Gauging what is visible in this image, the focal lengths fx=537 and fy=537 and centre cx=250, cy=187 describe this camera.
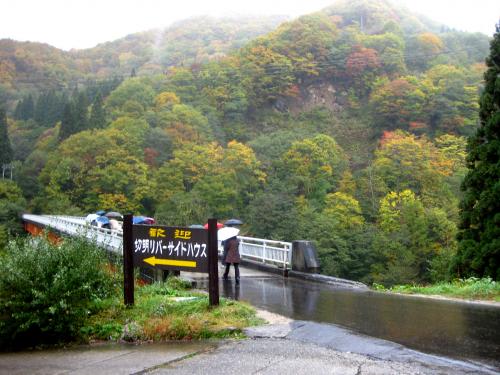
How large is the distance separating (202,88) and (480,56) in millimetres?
49966

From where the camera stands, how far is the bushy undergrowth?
282 inches

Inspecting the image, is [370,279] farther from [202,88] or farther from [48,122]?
[48,122]

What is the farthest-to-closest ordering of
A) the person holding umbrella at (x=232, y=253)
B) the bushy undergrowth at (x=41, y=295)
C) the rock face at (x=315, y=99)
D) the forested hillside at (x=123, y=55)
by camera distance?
the forested hillside at (x=123, y=55)
the rock face at (x=315, y=99)
the person holding umbrella at (x=232, y=253)
the bushy undergrowth at (x=41, y=295)

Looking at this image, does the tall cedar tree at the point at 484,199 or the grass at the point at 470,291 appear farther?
the tall cedar tree at the point at 484,199

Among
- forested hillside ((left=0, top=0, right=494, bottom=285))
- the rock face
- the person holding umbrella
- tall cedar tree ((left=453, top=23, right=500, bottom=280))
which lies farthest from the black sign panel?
the rock face

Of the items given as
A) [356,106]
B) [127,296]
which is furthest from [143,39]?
[127,296]

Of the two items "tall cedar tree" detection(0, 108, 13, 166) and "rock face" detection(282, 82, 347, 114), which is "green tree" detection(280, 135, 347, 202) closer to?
"rock face" detection(282, 82, 347, 114)

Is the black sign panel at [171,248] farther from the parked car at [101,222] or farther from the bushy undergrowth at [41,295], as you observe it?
the parked car at [101,222]

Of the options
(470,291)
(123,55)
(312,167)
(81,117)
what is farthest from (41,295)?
(123,55)

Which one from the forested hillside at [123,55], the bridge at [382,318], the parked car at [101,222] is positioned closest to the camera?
the bridge at [382,318]

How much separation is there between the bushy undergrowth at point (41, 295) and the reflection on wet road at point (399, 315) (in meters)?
3.36

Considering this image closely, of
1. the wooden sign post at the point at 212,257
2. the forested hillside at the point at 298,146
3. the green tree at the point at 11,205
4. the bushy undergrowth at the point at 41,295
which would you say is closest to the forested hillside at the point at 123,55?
the forested hillside at the point at 298,146

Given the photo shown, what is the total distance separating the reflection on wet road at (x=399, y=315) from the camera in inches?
253

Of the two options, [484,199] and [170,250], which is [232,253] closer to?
[170,250]
